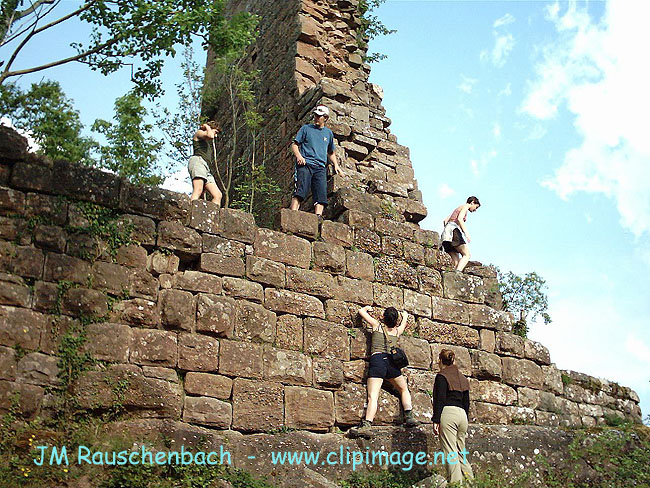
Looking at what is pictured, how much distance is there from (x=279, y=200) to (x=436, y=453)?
4823 millimetres

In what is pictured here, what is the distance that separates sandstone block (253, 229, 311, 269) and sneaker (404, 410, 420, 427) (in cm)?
213

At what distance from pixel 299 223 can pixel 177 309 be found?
6.93 ft

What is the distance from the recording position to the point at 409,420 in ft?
27.3

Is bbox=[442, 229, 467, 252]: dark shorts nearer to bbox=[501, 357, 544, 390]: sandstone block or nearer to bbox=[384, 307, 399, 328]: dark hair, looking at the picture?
bbox=[501, 357, 544, 390]: sandstone block

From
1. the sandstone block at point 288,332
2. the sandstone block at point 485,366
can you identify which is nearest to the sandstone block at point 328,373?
the sandstone block at point 288,332

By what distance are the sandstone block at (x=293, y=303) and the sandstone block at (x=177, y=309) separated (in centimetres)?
95

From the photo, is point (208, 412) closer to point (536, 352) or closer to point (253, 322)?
point (253, 322)

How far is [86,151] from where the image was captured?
17375mm

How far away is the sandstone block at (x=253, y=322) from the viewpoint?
802cm

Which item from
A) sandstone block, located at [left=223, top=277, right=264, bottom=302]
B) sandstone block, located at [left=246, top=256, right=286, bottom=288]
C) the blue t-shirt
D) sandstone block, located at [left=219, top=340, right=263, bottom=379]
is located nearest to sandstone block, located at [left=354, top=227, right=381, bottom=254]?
the blue t-shirt

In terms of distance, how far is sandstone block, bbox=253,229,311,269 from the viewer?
339 inches

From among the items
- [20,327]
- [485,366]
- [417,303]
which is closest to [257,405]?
[20,327]

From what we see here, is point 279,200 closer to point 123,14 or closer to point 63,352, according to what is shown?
point 123,14

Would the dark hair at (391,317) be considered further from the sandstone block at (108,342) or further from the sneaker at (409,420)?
the sandstone block at (108,342)
